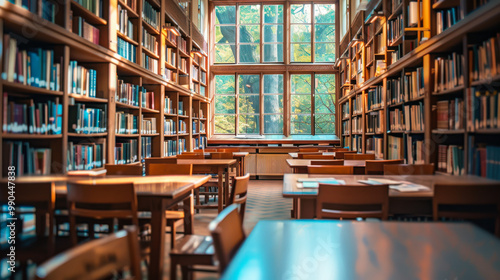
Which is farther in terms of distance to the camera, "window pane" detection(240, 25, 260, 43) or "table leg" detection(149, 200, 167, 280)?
"window pane" detection(240, 25, 260, 43)

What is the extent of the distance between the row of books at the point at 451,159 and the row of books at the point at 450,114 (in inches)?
8.5

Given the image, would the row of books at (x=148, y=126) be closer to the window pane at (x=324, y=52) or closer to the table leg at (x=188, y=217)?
the table leg at (x=188, y=217)

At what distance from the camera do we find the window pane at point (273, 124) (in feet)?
33.2

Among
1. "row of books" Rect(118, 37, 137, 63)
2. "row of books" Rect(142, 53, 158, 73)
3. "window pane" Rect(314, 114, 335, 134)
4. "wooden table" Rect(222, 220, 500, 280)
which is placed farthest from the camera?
"window pane" Rect(314, 114, 335, 134)

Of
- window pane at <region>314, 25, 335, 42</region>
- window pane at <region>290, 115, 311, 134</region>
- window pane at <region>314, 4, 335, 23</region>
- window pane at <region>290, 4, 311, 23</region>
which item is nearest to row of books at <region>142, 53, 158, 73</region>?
window pane at <region>290, 115, 311, 134</region>

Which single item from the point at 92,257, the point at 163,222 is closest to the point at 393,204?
the point at 163,222

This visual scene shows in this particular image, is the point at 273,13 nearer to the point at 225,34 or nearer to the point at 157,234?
the point at 225,34

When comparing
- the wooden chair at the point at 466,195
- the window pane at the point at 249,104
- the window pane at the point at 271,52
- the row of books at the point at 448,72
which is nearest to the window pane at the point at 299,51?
the window pane at the point at 271,52

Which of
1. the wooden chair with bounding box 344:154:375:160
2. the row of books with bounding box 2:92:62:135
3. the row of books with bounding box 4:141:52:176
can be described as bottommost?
the wooden chair with bounding box 344:154:375:160

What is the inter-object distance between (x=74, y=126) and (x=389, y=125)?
173 inches

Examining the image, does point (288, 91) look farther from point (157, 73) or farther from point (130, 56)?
point (130, 56)

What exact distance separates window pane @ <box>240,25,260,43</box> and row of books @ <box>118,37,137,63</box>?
557 centimetres

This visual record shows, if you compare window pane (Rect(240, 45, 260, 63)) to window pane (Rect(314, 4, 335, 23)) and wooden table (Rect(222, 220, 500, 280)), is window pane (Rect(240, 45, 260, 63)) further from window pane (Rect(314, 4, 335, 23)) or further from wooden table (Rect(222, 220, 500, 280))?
wooden table (Rect(222, 220, 500, 280))

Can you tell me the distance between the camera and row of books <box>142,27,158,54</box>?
548 centimetres
